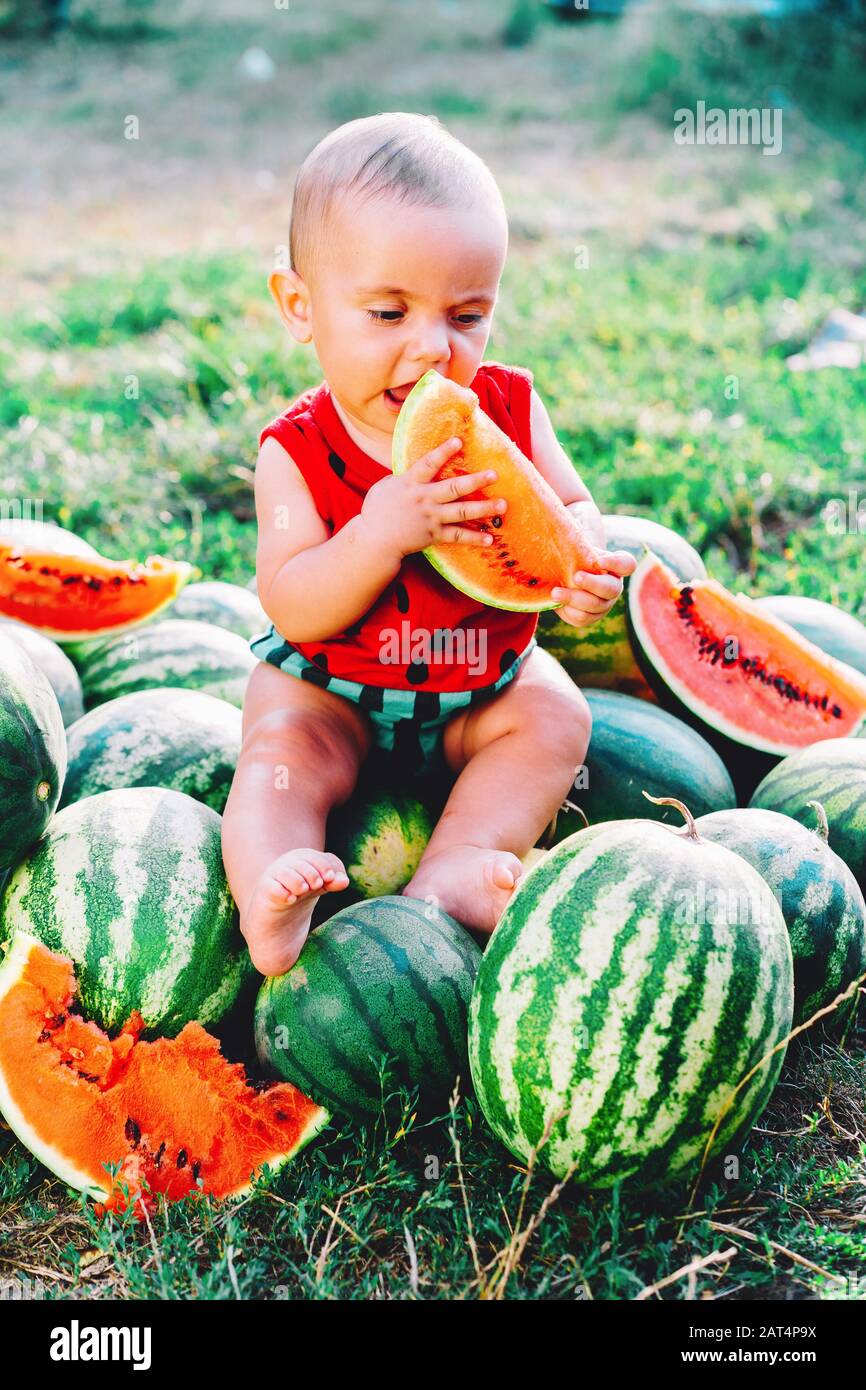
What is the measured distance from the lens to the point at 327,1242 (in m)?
2.08

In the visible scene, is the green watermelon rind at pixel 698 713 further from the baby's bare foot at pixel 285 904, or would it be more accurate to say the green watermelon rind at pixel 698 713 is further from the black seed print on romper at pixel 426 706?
the baby's bare foot at pixel 285 904

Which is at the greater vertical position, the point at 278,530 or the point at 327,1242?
the point at 278,530

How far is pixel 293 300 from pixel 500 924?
134 cm

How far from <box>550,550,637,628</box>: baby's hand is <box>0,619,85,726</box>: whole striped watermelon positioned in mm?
1347

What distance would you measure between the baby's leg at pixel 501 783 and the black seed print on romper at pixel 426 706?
9 centimetres

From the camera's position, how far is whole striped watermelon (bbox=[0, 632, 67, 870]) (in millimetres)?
2445

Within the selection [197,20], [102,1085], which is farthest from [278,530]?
[197,20]

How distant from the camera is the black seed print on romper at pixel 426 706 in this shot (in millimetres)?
2807

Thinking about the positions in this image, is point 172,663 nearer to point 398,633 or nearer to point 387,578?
point 398,633

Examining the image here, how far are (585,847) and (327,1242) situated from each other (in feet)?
2.51

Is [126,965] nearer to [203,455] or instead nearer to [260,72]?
[203,455]

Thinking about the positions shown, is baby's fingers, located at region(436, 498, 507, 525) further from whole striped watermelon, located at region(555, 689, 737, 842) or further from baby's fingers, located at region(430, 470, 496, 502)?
whole striped watermelon, located at region(555, 689, 737, 842)

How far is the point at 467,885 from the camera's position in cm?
251

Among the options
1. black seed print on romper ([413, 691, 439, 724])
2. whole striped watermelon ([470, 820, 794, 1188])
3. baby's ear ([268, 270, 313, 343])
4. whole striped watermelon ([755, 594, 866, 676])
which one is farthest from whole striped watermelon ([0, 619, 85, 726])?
whole striped watermelon ([755, 594, 866, 676])
